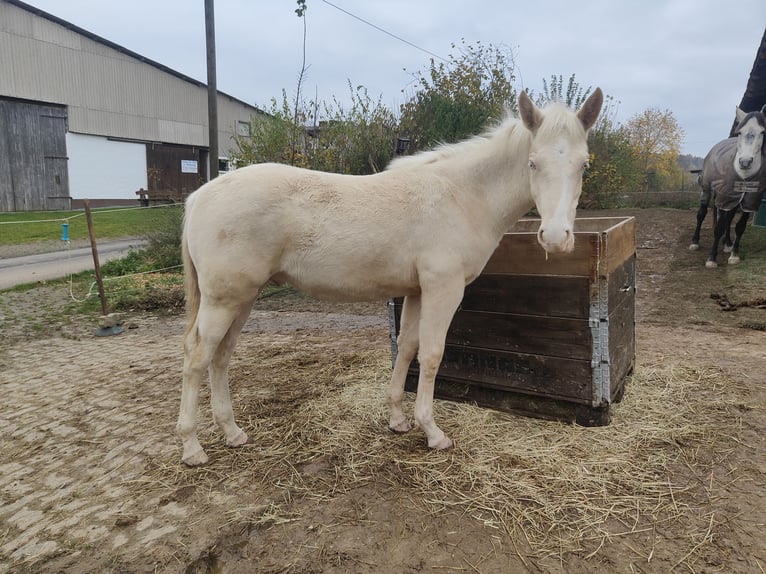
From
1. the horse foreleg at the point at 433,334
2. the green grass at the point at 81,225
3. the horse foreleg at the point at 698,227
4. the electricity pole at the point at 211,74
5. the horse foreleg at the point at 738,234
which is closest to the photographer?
the horse foreleg at the point at 433,334

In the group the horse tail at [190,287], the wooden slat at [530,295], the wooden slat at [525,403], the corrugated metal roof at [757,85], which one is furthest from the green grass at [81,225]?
the corrugated metal roof at [757,85]

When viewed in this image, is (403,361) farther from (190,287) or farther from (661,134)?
(661,134)

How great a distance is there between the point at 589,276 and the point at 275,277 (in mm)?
1994

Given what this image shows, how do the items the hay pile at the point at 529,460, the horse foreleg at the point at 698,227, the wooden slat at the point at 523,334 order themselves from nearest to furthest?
the hay pile at the point at 529,460 < the wooden slat at the point at 523,334 < the horse foreleg at the point at 698,227

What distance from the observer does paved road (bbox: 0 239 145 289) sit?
8719mm

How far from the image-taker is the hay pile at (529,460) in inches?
86.9

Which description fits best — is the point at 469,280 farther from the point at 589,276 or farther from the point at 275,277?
the point at 275,277

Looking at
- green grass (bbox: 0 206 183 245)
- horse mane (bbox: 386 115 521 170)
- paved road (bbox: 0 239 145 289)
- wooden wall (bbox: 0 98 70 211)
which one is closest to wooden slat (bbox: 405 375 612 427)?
horse mane (bbox: 386 115 521 170)

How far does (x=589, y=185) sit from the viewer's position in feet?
45.7

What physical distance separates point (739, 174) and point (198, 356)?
28.2 ft

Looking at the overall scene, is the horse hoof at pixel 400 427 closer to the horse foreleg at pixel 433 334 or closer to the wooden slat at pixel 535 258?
the horse foreleg at pixel 433 334

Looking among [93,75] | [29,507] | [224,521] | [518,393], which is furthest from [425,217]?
[93,75]

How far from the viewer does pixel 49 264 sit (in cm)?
1005

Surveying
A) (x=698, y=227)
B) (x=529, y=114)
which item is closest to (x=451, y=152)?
(x=529, y=114)
